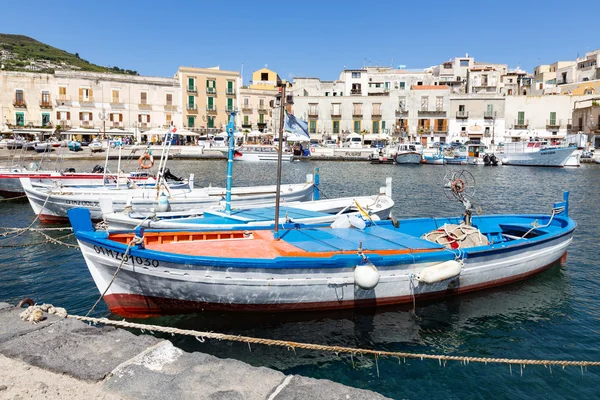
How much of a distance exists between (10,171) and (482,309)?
25.3 metres

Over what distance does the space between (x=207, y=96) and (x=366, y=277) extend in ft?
216

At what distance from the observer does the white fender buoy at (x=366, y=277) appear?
8.33 meters

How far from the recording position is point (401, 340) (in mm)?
8609

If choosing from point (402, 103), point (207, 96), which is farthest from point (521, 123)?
point (207, 96)

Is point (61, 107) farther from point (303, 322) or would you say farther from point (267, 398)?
point (267, 398)

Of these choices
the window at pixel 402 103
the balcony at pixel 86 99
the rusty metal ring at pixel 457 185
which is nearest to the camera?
the rusty metal ring at pixel 457 185

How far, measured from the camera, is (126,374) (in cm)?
443

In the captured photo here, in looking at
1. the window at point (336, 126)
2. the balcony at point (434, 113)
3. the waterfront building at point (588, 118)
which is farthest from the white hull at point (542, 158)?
the window at point (336, 126)

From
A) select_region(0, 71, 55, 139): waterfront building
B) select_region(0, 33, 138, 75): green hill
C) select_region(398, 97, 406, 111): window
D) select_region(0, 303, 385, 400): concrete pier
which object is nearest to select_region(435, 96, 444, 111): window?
select_region(398, 97, 406, 111): window

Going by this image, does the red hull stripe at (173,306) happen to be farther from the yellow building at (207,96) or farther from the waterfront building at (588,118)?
the waterfront building at (588,118)

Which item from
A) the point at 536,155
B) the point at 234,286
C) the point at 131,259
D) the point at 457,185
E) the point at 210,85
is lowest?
the point at 234,286

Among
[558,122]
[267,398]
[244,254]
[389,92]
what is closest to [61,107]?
[389,92]

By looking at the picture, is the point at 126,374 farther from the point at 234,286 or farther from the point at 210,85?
the point at 210,85

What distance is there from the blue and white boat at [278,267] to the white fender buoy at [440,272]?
20 mm
